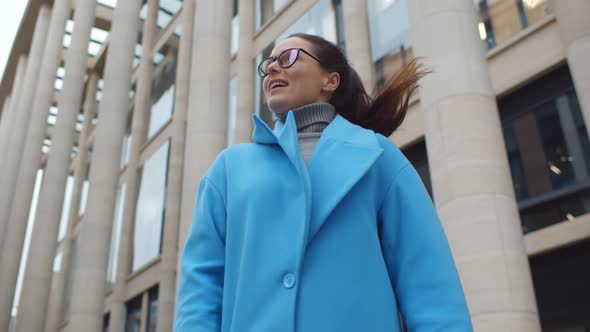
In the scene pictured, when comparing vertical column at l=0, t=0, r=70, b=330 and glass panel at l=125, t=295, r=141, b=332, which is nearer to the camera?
glass panel at l=125, t=295, r=141, b=332

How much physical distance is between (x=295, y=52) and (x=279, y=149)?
397 millimetres

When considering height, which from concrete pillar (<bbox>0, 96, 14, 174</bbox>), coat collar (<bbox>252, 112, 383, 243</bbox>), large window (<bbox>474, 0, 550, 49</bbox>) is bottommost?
coat collar (<bbox>252, 112, 383, 243</bbox>)

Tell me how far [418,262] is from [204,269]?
0.65m

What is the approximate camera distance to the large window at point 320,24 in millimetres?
15273

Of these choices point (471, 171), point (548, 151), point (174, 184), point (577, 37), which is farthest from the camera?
point (174, 184)

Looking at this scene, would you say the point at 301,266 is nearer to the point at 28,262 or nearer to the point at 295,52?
the point at 295,52

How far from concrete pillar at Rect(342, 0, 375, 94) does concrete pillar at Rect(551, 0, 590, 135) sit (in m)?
4.45

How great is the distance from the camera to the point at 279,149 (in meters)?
1.94

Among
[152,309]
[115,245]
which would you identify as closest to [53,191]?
[115,245]

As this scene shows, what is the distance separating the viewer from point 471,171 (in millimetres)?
6656

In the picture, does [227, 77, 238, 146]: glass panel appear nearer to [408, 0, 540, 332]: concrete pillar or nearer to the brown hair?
[408, 0, 540, 332]: concrete pillar

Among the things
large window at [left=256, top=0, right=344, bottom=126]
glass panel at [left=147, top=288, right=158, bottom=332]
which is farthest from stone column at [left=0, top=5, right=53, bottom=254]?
large window at [left=256, top=0, right=344, bottom=126]

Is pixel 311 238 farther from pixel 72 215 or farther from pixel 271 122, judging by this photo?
pixel 72 215

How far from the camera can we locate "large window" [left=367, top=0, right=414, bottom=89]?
12.9 meters
